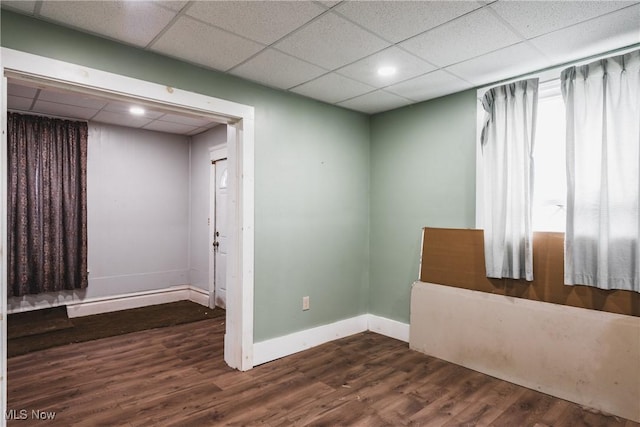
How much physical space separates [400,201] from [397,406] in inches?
77.3

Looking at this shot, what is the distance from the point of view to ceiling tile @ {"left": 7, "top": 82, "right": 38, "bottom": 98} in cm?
347

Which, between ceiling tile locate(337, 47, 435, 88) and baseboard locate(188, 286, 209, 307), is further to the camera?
baseboard locate(188, 286, 209, 307)

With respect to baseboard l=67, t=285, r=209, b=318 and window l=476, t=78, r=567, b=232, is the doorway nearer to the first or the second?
baseboard l=67, t=285, r=209, b=318

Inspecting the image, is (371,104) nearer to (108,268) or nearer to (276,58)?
(276,58)

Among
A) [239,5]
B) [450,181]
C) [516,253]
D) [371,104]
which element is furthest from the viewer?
[371,104]

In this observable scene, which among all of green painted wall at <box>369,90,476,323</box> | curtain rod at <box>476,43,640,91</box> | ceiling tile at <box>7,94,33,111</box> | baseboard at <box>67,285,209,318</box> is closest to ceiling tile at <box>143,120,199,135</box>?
ceiling tile at <box>7,94,33,111</box>

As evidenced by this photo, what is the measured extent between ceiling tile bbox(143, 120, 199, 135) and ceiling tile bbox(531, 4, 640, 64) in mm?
4194

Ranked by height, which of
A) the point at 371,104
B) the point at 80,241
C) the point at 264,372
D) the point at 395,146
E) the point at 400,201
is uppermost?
the point at 371,104

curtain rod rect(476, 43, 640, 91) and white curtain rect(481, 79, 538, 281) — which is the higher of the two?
curtain rod rect(476, 43, 640, 91)

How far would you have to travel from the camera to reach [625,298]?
2.41 meters

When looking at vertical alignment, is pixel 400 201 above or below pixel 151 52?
below

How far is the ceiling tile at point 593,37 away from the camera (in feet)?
6.87

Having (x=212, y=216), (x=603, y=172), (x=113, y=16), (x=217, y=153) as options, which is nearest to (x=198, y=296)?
(x=212, y=216)

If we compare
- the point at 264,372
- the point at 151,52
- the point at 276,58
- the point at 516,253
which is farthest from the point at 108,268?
the point at 516,253
